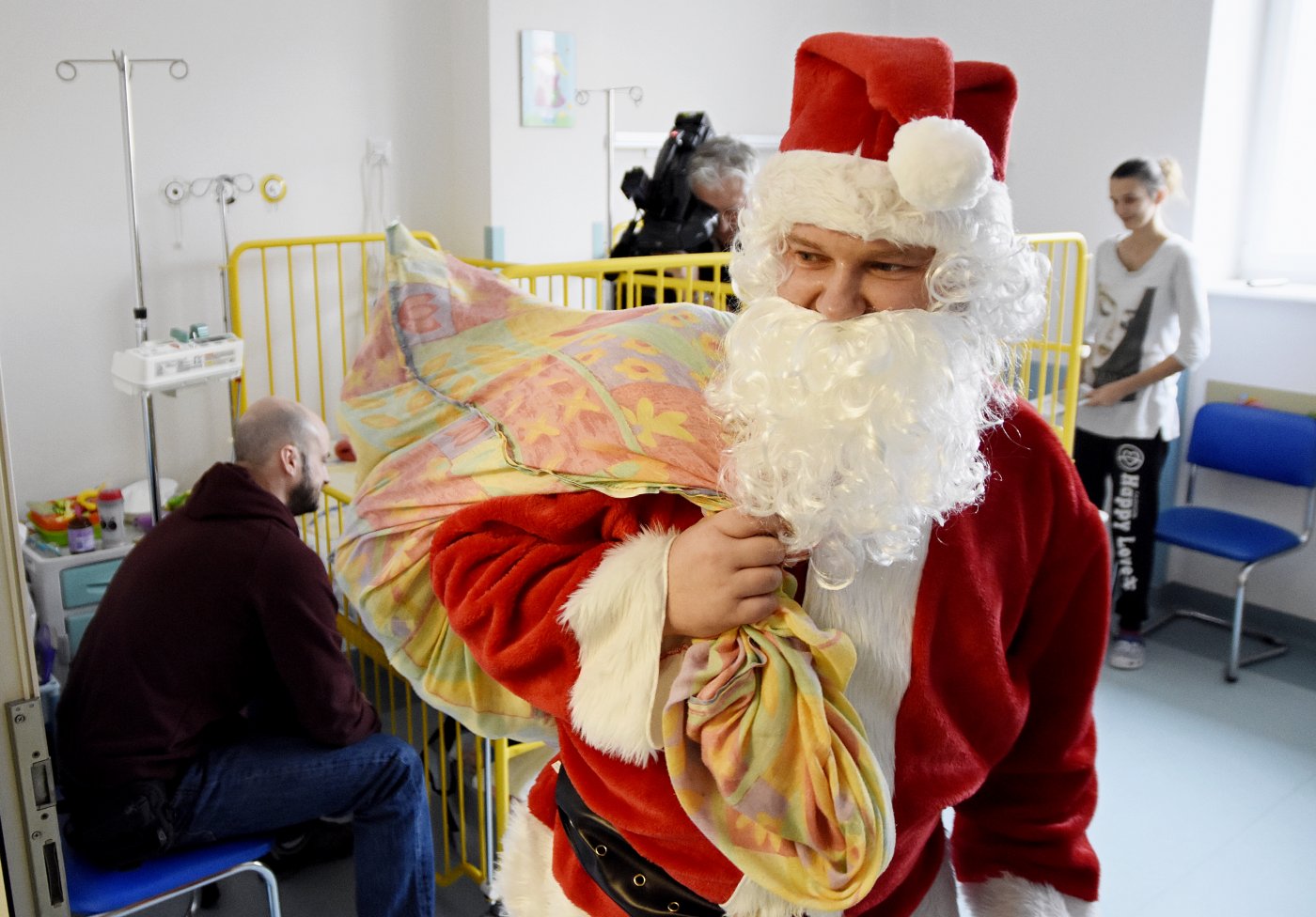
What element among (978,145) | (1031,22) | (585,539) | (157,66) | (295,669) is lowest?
(295,669)

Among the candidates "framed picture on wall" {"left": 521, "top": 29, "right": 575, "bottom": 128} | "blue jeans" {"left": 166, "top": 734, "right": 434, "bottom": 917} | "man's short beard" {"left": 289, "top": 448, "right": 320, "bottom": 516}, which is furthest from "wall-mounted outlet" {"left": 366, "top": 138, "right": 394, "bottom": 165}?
"blue jeans" {"left": 166, "top": 734, "right": 434, "bottom": 917}

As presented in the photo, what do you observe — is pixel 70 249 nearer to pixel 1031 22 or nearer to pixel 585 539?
pixel 585 539

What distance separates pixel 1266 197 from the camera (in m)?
4.29

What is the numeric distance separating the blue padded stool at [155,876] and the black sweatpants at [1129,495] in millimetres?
2974

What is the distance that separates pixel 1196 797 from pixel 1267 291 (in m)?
1.97

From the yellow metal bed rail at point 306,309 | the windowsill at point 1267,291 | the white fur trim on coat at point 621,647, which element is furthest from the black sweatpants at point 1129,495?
the white fur trim on coat at point 621,647

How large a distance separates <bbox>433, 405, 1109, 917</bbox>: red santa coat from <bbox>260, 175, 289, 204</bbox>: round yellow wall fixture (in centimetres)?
301

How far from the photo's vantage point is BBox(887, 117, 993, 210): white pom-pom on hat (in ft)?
2.63

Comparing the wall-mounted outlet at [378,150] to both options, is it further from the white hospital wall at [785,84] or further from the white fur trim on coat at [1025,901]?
the white fur trim on coat at [1025,901]

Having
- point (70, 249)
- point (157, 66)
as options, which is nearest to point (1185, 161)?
point (157, 66)

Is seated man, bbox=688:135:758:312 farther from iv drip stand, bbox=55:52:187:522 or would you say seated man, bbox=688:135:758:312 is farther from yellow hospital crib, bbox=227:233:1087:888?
iv drip stand, bbox=55:52:187:522

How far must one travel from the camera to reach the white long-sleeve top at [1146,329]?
12.0 feet

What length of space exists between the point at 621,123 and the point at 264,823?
120 inches

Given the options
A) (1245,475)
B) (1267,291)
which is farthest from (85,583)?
(1267,291)
